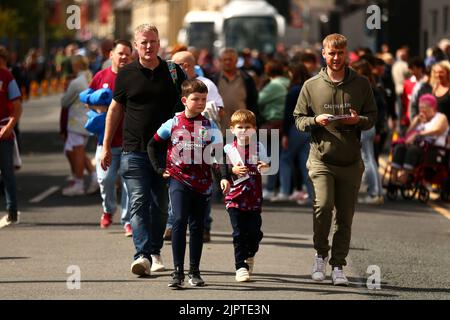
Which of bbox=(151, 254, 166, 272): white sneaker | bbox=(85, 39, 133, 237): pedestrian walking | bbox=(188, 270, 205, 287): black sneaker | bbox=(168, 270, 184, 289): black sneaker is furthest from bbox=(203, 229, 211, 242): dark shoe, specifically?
bbox=(168, 270, 184, 289): black sneaker

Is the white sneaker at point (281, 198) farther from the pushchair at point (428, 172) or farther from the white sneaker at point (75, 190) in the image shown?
the white sneaker at point (75, 190)

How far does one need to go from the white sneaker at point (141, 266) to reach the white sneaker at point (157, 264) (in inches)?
10.3

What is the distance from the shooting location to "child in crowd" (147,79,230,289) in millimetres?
10820

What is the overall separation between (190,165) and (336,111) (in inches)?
45.6

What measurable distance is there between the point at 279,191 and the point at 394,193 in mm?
1502

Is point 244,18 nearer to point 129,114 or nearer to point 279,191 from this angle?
point 279,191

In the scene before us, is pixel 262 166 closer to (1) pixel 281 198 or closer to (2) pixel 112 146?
(2) pixel 112 146

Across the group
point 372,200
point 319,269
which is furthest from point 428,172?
point 319,269

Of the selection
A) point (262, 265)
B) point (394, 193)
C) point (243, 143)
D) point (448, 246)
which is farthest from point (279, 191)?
point (243, 143)

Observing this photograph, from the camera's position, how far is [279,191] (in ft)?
63.7

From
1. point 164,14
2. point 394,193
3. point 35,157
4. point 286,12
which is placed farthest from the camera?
point 164,14

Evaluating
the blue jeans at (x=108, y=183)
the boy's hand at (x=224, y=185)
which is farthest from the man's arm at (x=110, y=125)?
the blue jeans at (x=108, y=183)

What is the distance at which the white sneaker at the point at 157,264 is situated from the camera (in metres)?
11.6

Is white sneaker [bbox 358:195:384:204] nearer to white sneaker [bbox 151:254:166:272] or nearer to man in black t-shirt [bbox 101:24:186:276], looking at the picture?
white sneaker [bbox 151:254:166:272]
